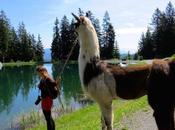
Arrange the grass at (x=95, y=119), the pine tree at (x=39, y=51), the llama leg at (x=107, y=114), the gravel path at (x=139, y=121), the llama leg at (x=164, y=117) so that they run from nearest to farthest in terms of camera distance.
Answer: the llama leg at (x=164, y=117), the llama leg at (x=107, y=114), the gravel path at (x=139, y=121), the grass at (x=95, y=119), the pine tree at (x=39, y=51)

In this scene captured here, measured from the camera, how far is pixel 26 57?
13612 centimetres

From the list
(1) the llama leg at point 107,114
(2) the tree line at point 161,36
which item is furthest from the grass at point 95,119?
(2) the tree line at point 161,36

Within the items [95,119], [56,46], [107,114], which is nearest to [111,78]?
[107,114]

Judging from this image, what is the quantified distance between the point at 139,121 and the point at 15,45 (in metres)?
125

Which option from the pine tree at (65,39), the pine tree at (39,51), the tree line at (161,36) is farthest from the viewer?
the pine tree at (39,51)

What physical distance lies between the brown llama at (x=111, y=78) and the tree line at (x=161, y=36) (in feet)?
306

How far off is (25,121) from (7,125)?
41.7 inches

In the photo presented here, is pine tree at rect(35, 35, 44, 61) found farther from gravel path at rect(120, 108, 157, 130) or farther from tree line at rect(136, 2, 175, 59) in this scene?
gravel path at rect(120, 108, 157, 130)

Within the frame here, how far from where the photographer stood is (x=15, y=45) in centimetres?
13512

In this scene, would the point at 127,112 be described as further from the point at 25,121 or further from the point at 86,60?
the point at 25,121

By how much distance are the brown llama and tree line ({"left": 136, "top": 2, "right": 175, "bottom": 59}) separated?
93.4 m

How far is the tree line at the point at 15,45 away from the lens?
128 metres

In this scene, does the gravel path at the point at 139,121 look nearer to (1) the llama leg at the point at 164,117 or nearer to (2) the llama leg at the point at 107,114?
(2) the llama leg at the point at 107,114

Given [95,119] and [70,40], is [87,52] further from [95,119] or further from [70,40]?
[70,40]
